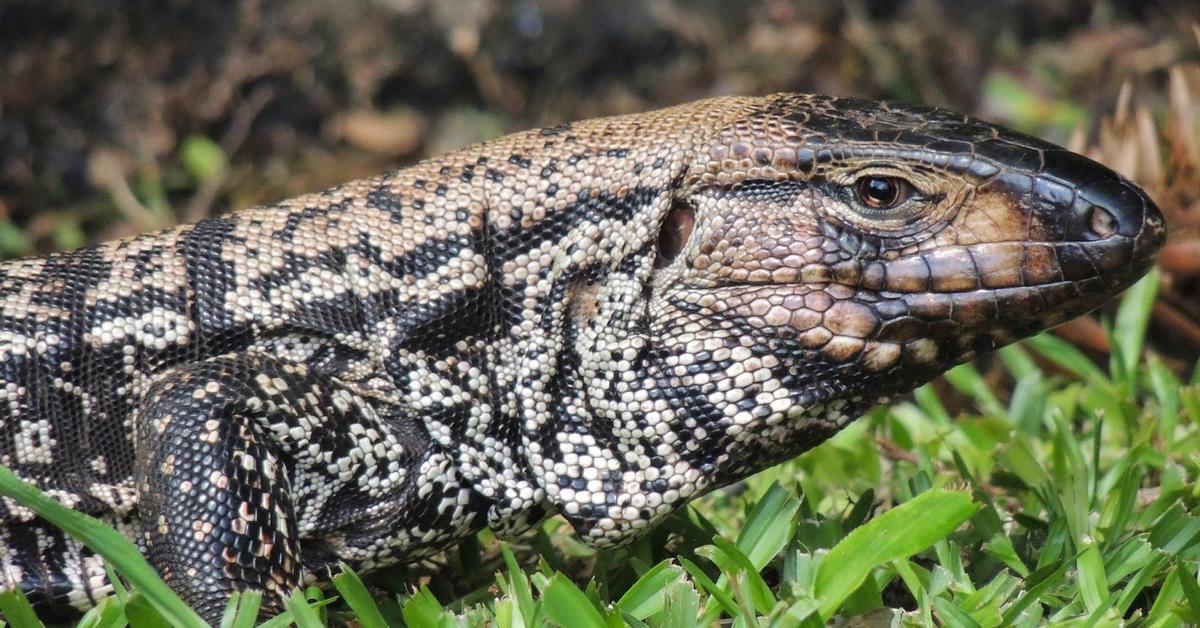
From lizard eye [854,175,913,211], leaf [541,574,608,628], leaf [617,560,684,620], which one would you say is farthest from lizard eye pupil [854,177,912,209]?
leaf [541,574,608,628]

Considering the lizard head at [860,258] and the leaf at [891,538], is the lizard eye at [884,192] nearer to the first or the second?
the lizard head at [860,258]

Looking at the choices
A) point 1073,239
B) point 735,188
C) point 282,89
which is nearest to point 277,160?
point 282,89

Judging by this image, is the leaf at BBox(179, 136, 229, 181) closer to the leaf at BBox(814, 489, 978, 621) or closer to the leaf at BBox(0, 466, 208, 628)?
the leaf at BBox(0, 466, 208, 628)

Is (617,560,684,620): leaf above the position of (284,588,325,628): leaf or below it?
above

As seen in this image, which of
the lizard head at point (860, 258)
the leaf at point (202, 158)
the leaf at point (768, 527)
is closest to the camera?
the lizard head at point (860, 258)

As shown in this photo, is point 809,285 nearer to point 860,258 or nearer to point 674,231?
point 860,258

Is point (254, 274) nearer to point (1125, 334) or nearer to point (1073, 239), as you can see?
point (1073, 239)

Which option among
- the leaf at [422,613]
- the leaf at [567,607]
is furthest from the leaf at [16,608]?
the leaf at [567,607]

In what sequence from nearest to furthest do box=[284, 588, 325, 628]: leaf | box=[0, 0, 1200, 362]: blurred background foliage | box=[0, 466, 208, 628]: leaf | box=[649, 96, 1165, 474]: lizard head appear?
box=[0, 466, 208, 628]: leaf, box=[284, 588, 325, 628]: leaf, box=[649, 96, 1165, 474]: lizard head, box=[0, 0, 1200, 362]: blurred background foliage
